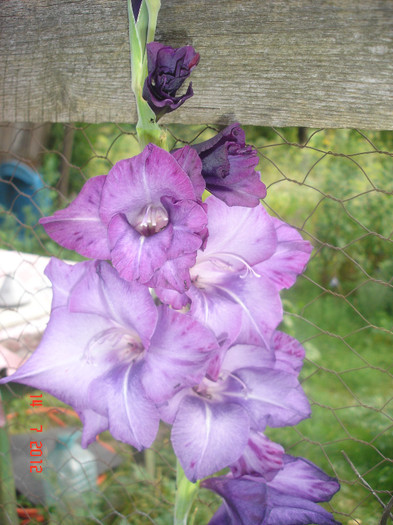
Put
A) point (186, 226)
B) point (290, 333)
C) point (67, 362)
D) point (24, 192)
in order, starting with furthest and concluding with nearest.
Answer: point (24, 192) → point (290, 333) → point (67, 362) → point (186, 226)

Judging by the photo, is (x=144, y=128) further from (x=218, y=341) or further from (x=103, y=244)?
(x=218, y=341)

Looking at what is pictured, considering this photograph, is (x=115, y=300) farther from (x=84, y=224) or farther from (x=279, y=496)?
(x=279, y=496)

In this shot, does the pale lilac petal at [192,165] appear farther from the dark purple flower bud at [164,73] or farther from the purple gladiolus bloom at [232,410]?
the purple gladiolus bloom at [232,410]

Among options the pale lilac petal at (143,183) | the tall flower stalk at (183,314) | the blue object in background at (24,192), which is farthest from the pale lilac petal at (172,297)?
the blue object in background at (24,192)

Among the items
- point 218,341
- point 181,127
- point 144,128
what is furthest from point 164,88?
point 181,127

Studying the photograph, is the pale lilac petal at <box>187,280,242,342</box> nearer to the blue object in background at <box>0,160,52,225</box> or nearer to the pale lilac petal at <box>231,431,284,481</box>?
the pale lilac petal at <box>231,431,284,481</box>

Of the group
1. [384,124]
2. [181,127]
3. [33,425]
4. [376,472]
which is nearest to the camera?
[384,124]

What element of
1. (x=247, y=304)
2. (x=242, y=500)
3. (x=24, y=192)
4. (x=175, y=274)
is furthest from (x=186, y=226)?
(x=24, y=192)
